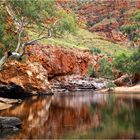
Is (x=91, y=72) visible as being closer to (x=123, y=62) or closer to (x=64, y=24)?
(x=123, y=62)

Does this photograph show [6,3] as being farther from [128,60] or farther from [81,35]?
[81,35]

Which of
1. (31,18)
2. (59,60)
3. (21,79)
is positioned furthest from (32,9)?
(59,60)

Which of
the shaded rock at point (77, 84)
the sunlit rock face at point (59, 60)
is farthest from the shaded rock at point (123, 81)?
the sunlit rock face at point (59, 60)

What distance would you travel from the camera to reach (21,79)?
7712 centimetres

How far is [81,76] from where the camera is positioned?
119 m

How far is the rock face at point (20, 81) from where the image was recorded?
7344 cm

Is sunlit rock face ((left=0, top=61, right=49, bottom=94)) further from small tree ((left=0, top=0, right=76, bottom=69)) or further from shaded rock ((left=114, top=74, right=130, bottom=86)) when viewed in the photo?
shaded rock ((left=114, top=74, right=130, bottom=86))

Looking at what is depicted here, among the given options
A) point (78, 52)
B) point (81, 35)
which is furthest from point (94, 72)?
point (81, 35)

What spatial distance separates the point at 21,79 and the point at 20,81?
0.84 m

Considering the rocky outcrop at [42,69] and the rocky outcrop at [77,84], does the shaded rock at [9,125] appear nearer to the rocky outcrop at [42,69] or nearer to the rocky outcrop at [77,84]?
the rocky outcrop at [42,69]

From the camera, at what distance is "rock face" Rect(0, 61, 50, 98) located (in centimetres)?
7344

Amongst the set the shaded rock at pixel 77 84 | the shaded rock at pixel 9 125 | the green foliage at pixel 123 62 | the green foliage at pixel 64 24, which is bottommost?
the shaded rock at pixel 9 125

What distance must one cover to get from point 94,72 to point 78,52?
8.20 meters

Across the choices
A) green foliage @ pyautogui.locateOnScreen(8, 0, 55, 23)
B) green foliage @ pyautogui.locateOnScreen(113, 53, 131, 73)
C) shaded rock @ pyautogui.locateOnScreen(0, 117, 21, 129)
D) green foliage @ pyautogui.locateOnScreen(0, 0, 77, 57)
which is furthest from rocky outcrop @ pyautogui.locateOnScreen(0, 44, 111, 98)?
shaded rock @ pyautogui.locateOnScreen(0, 117, 21, 129)
